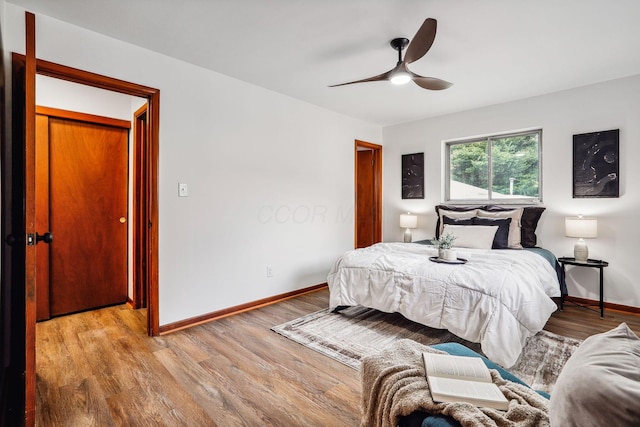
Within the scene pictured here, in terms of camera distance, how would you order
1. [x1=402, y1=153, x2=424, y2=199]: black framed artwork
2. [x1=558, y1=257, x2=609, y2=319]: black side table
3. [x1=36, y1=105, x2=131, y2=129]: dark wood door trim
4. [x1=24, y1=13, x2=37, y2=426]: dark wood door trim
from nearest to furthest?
[x1=24, y1=13, x2=37, y2=426]: dark wood door trim
[x1=36, y1=105, x2=131, y2=129]: dark wood door trim
[x1=558, y1=257, x2=609, y2=319]: black side table
[x1=402, y1=153, x2=424, y2=199]: black framed artwork

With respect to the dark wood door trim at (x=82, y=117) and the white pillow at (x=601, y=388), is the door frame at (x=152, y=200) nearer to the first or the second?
the dark wood door trim at (x=82, y=117)

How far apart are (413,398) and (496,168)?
4130 millimetres

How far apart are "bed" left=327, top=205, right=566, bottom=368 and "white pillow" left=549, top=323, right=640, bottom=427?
1503mm

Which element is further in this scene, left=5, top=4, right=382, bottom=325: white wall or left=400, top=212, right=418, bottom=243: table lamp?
left=400, top=212, right=418, bottom=243: table lamp

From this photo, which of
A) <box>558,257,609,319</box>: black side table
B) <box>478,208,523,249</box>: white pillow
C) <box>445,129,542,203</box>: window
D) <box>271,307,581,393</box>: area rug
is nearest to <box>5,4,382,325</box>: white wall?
<box>271,307,581,393</box>: area rug

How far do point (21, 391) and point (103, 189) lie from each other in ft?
6.85

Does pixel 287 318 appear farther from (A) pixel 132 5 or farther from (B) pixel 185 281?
(A) pixel 132 5

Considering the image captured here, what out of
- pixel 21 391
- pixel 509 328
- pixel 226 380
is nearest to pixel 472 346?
pixel 509 328

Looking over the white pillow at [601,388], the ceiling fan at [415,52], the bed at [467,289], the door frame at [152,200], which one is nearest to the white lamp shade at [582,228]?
the bed at [467,289]

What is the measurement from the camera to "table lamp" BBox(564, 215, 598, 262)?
3.28 m

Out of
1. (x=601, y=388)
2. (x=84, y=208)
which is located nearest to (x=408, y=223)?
(x=84, y=208)

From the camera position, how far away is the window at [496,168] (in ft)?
13.1

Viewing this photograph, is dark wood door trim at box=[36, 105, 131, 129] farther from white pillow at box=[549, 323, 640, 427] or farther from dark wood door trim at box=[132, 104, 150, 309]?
white pillow at box=[549, 323, 640, 427]

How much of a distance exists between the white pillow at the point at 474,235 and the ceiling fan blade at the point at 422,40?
87.0 inches
